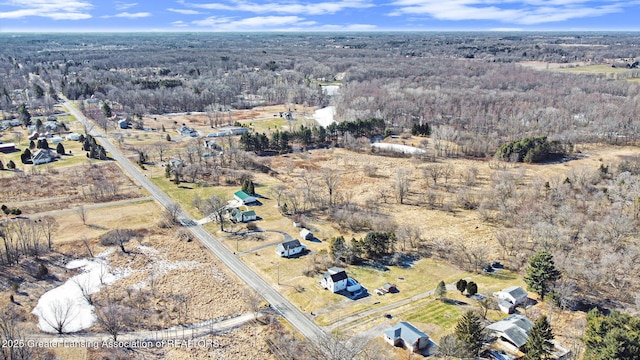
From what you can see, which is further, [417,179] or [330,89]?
[330,89]

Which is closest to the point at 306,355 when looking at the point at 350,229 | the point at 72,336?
the point at 72,336

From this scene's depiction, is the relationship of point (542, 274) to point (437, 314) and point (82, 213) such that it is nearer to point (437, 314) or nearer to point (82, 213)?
point (437, 314)

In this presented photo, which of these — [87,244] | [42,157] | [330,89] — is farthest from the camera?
[330,89]

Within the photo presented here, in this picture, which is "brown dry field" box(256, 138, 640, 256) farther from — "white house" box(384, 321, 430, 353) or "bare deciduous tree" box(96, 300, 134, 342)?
"bare deciduous tree" box(96, 300, 134, 342)

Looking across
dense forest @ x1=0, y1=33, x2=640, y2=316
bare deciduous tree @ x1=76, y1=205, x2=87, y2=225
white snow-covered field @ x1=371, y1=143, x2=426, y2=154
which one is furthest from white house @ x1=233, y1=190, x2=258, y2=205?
white snow-covered field @ x1=371, y1=143, x2=426, y2=154

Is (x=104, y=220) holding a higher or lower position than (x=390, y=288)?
higher

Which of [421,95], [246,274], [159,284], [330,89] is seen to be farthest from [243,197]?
[330,89]

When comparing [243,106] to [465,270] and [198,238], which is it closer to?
[198,238]
